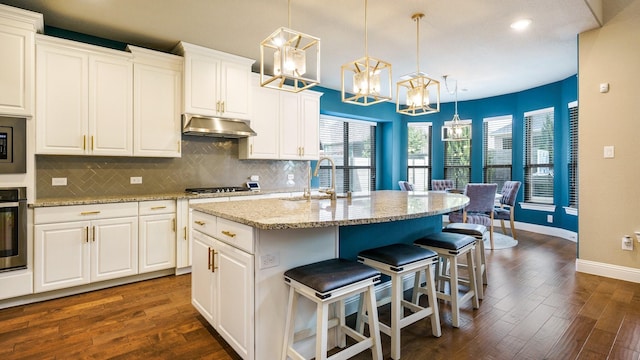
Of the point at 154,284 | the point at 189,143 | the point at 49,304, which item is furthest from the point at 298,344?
the point at 189,143

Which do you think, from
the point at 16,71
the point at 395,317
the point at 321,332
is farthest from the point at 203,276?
the point at 16,71

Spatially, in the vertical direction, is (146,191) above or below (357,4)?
below

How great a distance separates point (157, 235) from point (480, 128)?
6121 mm

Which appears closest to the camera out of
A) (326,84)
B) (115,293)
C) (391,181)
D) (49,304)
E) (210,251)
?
(210,251)

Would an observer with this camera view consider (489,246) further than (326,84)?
No

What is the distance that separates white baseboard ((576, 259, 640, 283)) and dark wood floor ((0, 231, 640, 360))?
102mm

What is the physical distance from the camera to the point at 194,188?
4.04 meters

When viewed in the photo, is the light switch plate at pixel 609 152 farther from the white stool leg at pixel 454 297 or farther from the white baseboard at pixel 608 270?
the white stool leg at pixel 454 297

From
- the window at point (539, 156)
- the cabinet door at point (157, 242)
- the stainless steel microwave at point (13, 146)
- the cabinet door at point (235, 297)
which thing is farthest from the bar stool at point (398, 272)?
the window at point (539, 156)

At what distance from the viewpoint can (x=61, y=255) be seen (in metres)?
2.83

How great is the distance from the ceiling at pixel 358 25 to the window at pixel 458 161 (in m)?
2.49

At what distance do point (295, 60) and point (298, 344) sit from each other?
1680 mm

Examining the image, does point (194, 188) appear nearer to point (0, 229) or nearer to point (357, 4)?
point (0, 229)

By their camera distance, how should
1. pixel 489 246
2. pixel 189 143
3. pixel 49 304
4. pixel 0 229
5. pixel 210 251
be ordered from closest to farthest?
pixel 210 251
pixel 0 229
pixel 49 304
pixel 189 143
pixel 489 246
